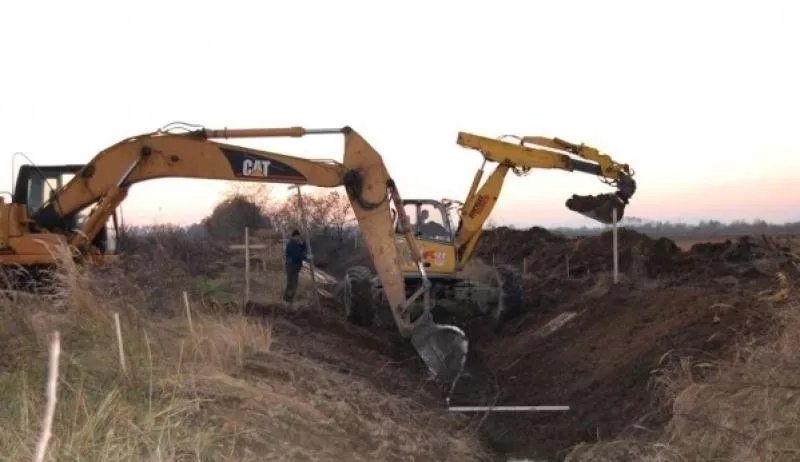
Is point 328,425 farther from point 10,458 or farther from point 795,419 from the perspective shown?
point 795,419

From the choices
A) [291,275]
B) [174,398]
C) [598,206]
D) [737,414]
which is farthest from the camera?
[598,206]

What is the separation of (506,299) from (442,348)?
621 cm

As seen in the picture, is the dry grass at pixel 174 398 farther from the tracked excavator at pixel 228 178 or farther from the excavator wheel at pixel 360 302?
the excavator wheel at pixel 360 302

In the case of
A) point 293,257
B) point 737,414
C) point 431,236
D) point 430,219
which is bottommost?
point 737,414

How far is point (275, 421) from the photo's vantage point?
6.54m

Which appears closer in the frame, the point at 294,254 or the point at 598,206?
the point at 294,254

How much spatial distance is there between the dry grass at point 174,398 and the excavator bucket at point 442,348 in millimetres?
1733

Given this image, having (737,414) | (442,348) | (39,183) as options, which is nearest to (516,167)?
(442,348)

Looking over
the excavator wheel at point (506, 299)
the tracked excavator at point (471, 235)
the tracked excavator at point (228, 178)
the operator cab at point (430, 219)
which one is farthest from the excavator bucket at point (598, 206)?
the tracked excavator at point (228, 178)

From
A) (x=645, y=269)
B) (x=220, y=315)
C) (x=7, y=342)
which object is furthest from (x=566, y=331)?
(x=7, y=342)

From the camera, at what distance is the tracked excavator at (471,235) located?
53.7ft

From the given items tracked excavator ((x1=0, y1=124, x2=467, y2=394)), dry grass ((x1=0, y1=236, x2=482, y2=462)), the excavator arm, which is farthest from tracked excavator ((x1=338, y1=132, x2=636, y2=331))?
dry grass ((x1=0, y1=236, x2=482, y2=462))

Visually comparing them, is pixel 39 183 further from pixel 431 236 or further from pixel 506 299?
pixel 506 299

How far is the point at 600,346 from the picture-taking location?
12234mm
